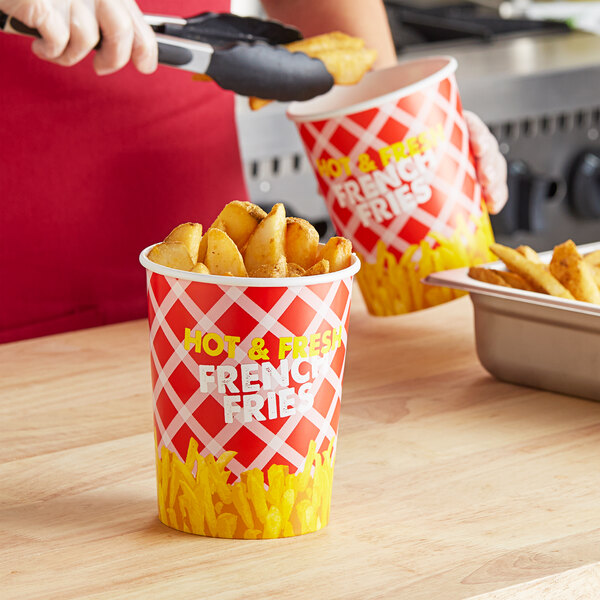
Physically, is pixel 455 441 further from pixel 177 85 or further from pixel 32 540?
pixel 177 85

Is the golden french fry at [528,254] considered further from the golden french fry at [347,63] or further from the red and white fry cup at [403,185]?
the golden french fry at [347,63]

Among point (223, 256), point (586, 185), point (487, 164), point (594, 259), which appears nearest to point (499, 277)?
point (594, 259)

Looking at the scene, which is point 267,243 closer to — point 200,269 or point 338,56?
point 200,269

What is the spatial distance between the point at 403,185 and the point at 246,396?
0.54 meters

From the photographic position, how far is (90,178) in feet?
4.91

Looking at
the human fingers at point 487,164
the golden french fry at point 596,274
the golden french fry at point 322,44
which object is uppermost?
the golden french fry at point 322,44

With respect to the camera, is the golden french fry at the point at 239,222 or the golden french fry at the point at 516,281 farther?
the golden french fry at the point at 516,281

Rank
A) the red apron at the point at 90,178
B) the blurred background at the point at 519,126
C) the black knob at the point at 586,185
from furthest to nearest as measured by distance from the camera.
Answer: the black knob at the point at 586,185, the blurred background at the point at 519,126, the red apron at the point at 90,178

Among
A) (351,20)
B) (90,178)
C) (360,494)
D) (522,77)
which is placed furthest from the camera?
(522,77)

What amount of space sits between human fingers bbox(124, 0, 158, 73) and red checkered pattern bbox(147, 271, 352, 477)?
0.48m

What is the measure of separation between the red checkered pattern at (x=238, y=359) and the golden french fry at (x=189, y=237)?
3 centimetres

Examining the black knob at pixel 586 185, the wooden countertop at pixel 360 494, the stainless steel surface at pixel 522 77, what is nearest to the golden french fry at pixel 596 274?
the wooden countertop at pixel 360 494

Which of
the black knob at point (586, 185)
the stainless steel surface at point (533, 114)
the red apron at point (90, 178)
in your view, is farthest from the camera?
the black knob at point (586, 185)

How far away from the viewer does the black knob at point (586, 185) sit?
2.68 meters
